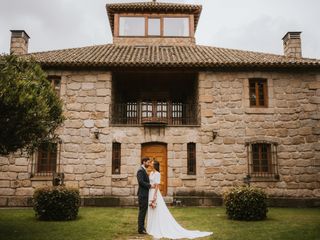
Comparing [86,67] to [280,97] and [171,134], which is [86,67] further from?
[280,97]

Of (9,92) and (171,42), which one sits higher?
(171,42)

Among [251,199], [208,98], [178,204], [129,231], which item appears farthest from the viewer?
[208,98]

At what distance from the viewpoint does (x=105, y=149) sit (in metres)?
14.7

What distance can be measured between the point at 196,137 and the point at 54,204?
274 inches

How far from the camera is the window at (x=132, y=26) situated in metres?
20.3

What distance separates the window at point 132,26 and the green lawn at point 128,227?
1194 centimetres

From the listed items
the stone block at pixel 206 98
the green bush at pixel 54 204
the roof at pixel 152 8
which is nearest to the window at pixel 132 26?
the roof at pixel 152 8

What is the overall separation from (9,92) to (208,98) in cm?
973

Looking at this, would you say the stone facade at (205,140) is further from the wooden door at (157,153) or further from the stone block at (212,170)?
the wooden door at (157,153)

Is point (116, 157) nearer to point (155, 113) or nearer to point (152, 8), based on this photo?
point (155, 113)

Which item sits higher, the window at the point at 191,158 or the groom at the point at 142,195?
the window at the point at 191,158

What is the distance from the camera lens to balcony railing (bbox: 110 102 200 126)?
1627 cm

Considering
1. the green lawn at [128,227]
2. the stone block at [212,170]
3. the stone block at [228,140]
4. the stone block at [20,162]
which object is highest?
the stone block at [228,140]

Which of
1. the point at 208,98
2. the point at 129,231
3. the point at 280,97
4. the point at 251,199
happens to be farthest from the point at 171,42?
the point at 129,231
